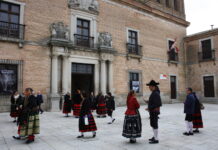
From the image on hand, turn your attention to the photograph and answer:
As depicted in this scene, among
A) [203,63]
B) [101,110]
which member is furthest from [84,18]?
[203,63]

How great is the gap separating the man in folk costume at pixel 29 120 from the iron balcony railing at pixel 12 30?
813cm

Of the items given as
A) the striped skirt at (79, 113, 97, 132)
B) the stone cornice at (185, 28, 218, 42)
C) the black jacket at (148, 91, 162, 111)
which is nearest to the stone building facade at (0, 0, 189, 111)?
the stone cornice at (185, 28, 218, 42)

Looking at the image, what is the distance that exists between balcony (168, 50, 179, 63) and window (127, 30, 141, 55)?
4.92m

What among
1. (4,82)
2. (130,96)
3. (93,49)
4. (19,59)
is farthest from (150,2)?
(130,96)

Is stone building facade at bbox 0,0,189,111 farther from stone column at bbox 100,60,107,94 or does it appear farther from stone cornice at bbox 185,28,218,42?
stone cornice at bbox 185,28,218,42

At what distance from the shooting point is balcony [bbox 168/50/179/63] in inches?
843

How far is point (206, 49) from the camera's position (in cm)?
2169

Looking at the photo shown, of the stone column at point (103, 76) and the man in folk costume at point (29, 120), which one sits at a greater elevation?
the stone column at point (103, 76)

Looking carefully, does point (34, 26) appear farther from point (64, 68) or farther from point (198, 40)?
point (198, 40)

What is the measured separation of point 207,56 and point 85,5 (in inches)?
596

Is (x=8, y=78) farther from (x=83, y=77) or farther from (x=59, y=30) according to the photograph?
(x=83, y=77)

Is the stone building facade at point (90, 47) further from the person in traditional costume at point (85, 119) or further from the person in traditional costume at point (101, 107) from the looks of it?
the person in traditional costume at point (85, 119)

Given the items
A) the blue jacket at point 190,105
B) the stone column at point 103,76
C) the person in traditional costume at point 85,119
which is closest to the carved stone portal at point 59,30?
the stone column at point 103,76

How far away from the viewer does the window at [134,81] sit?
1759cm
